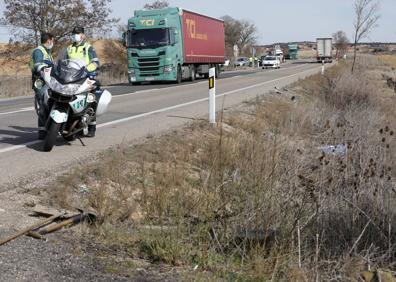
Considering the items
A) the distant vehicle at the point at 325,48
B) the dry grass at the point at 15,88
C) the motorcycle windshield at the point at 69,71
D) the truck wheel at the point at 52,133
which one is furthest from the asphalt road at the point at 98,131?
the distant vehicle at the point at 325,48

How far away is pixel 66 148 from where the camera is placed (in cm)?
870

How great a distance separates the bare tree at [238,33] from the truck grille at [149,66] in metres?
63.3

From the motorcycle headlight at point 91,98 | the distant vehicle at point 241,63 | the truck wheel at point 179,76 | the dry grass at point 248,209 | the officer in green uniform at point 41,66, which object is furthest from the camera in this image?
the distant vehicle at point 241,63

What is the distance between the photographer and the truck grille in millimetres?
27719

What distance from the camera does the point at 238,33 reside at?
97.3 m

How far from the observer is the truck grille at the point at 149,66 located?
27719 mm

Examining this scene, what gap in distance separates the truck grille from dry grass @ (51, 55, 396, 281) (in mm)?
19481

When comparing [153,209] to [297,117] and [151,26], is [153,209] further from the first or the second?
[151,26]

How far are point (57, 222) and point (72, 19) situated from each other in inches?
1202

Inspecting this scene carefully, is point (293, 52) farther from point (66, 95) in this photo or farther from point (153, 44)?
point (66, 95)

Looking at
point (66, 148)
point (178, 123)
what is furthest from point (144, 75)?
point (66, 148)

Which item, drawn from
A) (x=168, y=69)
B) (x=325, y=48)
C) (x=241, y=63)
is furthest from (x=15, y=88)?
(x=325, y=48)

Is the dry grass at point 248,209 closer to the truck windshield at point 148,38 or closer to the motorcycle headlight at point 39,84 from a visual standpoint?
the motorcycle headlight at point 39,84

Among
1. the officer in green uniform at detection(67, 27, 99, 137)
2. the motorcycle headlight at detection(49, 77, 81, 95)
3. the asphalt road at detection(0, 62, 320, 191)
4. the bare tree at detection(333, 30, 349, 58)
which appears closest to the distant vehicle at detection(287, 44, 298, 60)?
the bare tree at detection(333, 30, 349, 58)
